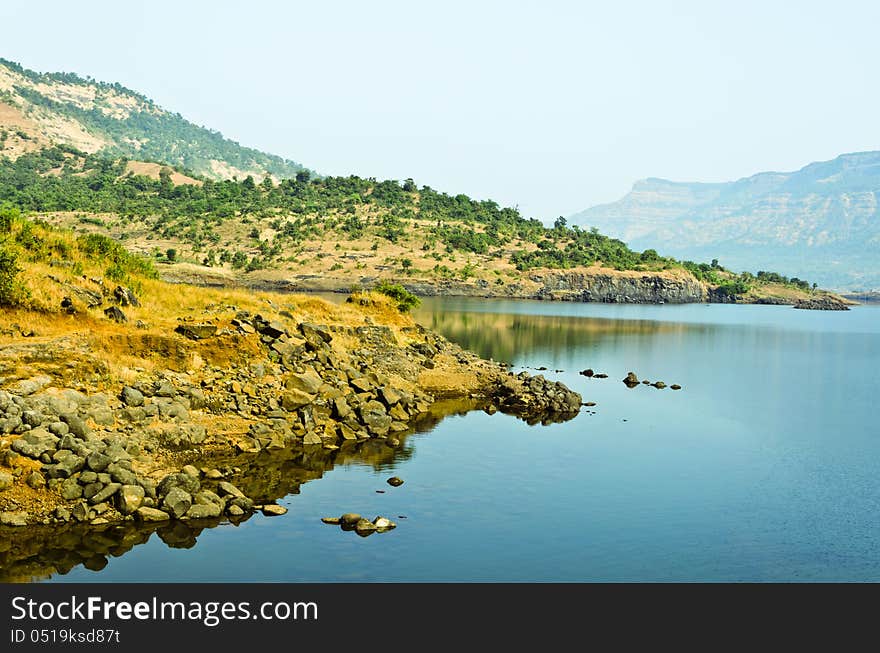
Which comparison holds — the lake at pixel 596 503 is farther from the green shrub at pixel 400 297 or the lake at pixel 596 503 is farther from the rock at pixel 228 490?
the green shrub at pixel 400 297

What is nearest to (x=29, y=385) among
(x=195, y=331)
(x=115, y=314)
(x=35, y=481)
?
(x=35, y=481)

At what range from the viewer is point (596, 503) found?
108 feet

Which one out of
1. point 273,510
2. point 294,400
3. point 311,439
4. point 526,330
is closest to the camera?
point 273,510

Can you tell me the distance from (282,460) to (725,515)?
61.8 ft

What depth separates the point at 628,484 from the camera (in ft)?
118

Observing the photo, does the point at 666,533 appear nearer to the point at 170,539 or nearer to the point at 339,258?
the point at 170,539

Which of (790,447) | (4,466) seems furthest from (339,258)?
(4,466)

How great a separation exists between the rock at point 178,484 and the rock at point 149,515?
904 millimetres

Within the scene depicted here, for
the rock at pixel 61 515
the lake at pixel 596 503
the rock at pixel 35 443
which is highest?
the rock at pixel 35 443

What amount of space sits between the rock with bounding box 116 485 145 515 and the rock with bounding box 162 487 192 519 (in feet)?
2.77

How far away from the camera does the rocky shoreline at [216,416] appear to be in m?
27.9

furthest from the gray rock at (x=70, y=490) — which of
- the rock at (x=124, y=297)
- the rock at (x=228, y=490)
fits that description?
the rock at (x=124, y=297)

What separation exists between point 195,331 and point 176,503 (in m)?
15.7

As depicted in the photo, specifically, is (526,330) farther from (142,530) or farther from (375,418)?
(142,530)
